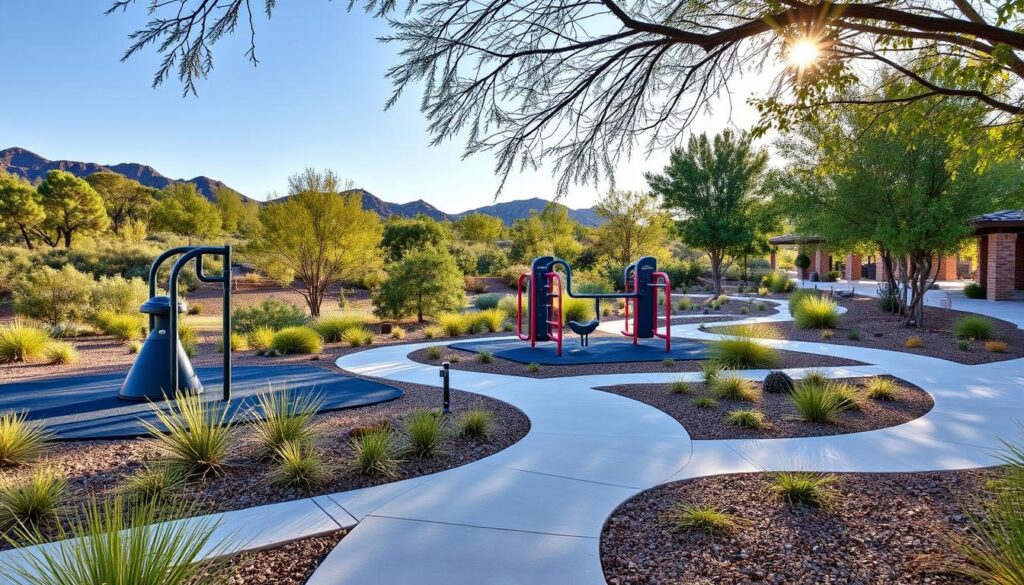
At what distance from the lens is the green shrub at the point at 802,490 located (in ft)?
13.4

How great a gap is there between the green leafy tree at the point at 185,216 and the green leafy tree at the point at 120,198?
257 centimetres

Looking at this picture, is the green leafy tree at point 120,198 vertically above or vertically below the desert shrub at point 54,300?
above

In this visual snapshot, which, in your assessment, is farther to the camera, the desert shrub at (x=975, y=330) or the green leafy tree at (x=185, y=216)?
the green leafy tree at (x=185, y=216)

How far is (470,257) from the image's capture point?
133 feet

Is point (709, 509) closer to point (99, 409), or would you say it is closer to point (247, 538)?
point (247, 538)

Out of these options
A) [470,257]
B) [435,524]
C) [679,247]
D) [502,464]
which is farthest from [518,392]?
[679,247]

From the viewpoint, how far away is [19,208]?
135 ft

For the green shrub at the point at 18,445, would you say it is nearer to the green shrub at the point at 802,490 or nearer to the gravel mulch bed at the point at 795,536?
the gravel mulch bed at the point at 795,536

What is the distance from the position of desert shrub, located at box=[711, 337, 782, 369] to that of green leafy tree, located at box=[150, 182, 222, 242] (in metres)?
51.3

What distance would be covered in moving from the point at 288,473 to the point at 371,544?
136 cm

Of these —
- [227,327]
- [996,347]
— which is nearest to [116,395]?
[227,327]

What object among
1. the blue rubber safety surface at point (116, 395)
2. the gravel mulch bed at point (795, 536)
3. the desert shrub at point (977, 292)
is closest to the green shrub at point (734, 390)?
the gravel mulch bed at point (795, 536)

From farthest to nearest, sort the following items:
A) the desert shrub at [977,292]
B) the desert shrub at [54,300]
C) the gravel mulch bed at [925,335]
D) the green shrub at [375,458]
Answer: the desert shrub at [977,292] < the desert shrub at [54,300] < the gravel mulch bed at [925,335] < the green shrub at [375,458]

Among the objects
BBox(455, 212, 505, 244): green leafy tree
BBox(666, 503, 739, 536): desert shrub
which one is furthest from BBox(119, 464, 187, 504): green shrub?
BBox(455, 212, 505, 244): green leafy tree
